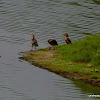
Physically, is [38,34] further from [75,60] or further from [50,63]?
[75,60]

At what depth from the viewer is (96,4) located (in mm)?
41938

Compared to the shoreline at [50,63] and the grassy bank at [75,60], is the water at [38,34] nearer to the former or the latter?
the shoreline at [50,63]

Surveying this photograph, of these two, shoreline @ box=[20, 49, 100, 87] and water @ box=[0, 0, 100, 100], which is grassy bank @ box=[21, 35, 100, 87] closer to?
Answer: shoreline @ box=[20, 49, 100, 87]

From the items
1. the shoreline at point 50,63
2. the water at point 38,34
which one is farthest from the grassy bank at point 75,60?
the water at point 38,34

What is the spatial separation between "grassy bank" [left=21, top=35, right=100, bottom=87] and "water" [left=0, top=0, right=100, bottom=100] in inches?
24.6

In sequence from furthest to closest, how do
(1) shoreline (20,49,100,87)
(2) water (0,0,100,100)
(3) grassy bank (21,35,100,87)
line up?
(3) grassy bank (21,35,100,87) → (1) shoreline (20,49,100,87) → (2) water (0,0,100,100)

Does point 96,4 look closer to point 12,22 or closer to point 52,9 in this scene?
point 52,9

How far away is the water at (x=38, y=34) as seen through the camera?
63.7 ft

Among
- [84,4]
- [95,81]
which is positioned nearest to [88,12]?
[84,4]

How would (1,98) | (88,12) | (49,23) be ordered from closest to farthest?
(1,98), (49,23), (88,12)

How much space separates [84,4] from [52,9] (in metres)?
3.20

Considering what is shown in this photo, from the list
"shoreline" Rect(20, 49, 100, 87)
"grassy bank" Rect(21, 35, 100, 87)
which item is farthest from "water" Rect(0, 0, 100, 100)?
Result: "grassy bank" Rect(21, 35, 100, 87)

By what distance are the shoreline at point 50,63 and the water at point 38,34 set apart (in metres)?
0.44

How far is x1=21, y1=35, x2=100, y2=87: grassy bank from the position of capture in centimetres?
2155
